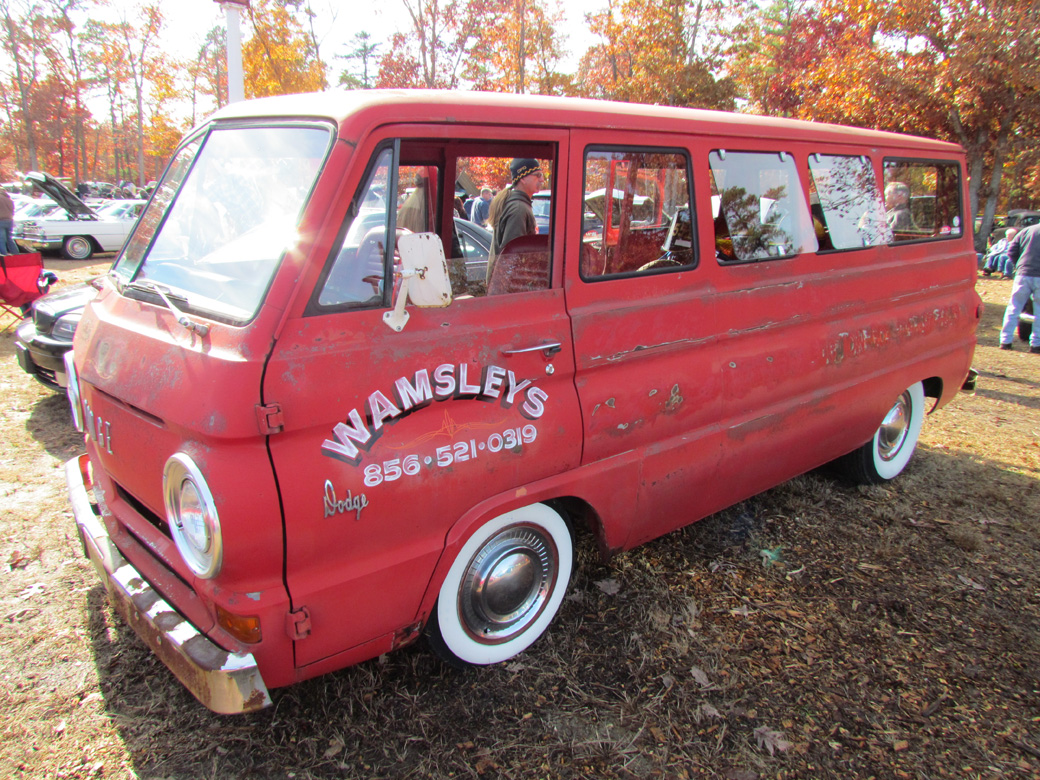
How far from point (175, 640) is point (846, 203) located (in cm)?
387

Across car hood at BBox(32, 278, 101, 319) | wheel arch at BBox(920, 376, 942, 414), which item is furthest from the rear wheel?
wheel arch at BBox(920, 376, 942, 414)

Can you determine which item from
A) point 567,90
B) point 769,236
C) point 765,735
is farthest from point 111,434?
point 567,90

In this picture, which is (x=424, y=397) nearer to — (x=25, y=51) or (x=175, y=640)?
(x=175, y=640)

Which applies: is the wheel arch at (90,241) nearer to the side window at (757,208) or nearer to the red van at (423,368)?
the red van at (423,368)

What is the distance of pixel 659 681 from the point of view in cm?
273

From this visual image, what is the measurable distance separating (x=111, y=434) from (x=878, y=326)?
156 inches

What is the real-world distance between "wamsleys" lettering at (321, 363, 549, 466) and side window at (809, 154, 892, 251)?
2.15m

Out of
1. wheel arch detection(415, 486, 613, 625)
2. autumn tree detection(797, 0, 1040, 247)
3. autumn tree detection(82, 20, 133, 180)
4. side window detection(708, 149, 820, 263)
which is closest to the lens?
wheel arch detection(415, 486, 613, 625)

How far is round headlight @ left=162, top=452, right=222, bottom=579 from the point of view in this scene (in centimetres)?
190

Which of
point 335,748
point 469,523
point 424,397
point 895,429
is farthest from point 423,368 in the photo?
point 895,429

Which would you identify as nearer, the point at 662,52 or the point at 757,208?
the point at 757,208

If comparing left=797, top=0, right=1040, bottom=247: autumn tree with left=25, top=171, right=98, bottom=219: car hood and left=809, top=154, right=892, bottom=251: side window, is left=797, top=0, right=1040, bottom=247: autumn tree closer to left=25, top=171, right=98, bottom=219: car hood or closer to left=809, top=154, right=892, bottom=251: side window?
left=809, top=154, right=892, bottom=251: side window

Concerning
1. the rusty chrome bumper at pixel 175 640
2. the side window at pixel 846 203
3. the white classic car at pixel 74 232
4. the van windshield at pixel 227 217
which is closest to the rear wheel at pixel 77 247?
the white classic car at pixel 74 232

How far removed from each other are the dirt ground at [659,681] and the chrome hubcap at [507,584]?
0.20 meters
